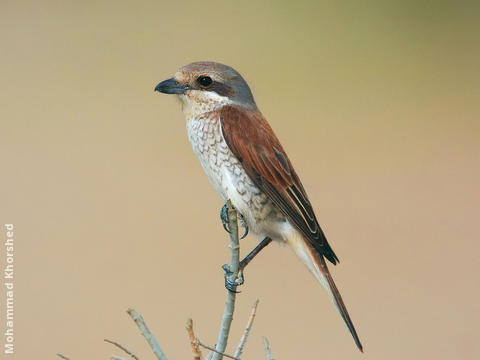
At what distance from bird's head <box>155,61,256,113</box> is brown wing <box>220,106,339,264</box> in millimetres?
115

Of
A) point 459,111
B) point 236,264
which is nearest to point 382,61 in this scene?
point 459,111

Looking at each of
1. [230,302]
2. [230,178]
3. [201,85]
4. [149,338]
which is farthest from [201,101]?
[149,338]

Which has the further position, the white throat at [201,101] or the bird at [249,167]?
the white throat at [201,101]

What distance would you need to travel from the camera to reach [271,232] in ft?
7.92

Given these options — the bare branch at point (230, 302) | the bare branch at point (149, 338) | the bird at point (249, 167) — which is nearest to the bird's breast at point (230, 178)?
the bird at point (249, 167)

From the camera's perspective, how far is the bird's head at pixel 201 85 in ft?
8.00

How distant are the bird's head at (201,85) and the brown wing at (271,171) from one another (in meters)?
0.11

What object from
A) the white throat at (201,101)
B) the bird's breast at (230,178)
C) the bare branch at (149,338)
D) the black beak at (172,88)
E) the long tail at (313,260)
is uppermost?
the black beak at (172,88)

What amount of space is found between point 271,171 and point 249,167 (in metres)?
0.08

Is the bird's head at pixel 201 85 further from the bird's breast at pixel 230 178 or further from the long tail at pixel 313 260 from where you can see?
the long tail at pixel 313 260

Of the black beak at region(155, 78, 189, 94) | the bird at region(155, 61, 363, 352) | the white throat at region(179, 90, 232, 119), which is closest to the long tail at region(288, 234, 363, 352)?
the bird at region(155, 61, 363, 352)

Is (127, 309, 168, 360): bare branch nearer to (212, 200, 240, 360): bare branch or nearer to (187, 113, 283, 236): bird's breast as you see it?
(212, 200, 240, 360): bare branch

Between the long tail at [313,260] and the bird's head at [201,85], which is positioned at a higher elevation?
the bird's head at [201,85]

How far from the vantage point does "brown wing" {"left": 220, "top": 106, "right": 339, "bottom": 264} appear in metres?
2.31
